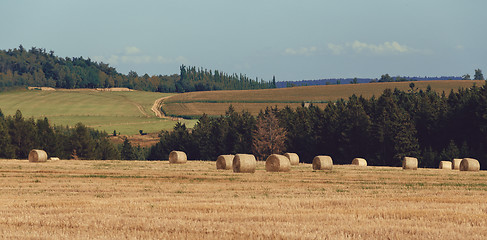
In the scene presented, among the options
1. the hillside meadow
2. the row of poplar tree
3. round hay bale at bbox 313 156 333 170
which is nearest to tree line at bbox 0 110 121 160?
the row of poplar tree

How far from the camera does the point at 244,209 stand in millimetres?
22609

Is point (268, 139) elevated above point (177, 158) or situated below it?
below

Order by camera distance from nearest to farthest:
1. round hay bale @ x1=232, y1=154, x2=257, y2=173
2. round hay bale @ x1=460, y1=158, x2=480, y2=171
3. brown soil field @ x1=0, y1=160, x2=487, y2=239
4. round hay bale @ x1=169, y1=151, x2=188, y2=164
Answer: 1. brown soil field @ x1=0, y1=160, x2=487, y2=239
2. round hay bale @ x1=232, y1=154, x2=257, y2=173
3. round hay bale @ x1=460, y1=158, x2=480, y2=171
4. round hay bale @ x1=169, y1=151, x2=188, y2=164

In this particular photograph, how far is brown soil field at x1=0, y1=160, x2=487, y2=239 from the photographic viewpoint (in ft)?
58.3

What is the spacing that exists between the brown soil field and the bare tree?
73056 mm

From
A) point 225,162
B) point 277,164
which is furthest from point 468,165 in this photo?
point 225,162

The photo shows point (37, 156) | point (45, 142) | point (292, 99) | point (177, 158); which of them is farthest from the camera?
point (292, 99)

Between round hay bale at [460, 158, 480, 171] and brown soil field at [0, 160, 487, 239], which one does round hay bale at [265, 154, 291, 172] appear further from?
round hay bale at [460, 158, 480, 171]

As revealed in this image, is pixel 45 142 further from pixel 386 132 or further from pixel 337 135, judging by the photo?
pixel 386 132

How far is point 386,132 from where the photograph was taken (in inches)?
3629

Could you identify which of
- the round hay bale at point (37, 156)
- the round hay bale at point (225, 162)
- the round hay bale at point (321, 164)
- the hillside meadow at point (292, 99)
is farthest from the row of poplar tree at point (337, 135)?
the round hay bale at point (37, 156)

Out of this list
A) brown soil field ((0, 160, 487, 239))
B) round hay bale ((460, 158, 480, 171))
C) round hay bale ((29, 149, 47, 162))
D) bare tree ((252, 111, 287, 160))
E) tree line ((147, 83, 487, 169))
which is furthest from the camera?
bare tree ((252, 111, 287, 160))

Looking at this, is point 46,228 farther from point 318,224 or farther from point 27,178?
point 27,178

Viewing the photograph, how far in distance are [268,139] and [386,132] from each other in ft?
82.6
